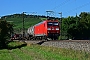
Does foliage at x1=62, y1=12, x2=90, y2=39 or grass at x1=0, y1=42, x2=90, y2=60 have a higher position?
foliage at x1=62, y1=12, x2=90, y2=39

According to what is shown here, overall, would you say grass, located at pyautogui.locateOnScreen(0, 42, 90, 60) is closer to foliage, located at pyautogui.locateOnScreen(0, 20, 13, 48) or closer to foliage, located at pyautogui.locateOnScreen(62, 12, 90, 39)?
foliage, located at pyautogui.locateOnScreen(0, 20, 13, 48)

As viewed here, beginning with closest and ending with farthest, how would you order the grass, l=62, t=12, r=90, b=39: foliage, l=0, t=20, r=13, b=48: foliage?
the grass, l=0, t=20, r=13, b=48: foliage, l=62, t=12, r=90, b=39: foliage

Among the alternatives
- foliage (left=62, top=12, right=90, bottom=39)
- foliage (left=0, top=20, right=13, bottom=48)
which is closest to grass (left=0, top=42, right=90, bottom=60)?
foliage (left=0, top=20, right=13, bottom=48)

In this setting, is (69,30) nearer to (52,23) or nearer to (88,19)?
(88,19)

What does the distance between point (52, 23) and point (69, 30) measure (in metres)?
35.6

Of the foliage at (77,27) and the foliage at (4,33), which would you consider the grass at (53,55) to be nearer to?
the foliage at (4,33)

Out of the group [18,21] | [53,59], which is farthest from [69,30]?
[18,21]

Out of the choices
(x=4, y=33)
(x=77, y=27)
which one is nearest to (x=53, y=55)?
(x=4, y=33)

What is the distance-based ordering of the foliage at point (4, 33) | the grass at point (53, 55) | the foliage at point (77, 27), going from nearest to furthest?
the grass at point (53, 55)
the foliage at point (4, 33)
the foliage at point (77, 27)

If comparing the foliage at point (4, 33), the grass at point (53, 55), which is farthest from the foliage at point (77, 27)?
the grass at point (53, 55)

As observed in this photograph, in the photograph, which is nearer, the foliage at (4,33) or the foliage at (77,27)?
the foliage at (4,33)

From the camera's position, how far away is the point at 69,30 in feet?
310

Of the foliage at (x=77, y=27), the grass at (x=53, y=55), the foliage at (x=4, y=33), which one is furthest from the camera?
the foliage at (x=77, y=27)

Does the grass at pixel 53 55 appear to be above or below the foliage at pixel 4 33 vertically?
below
